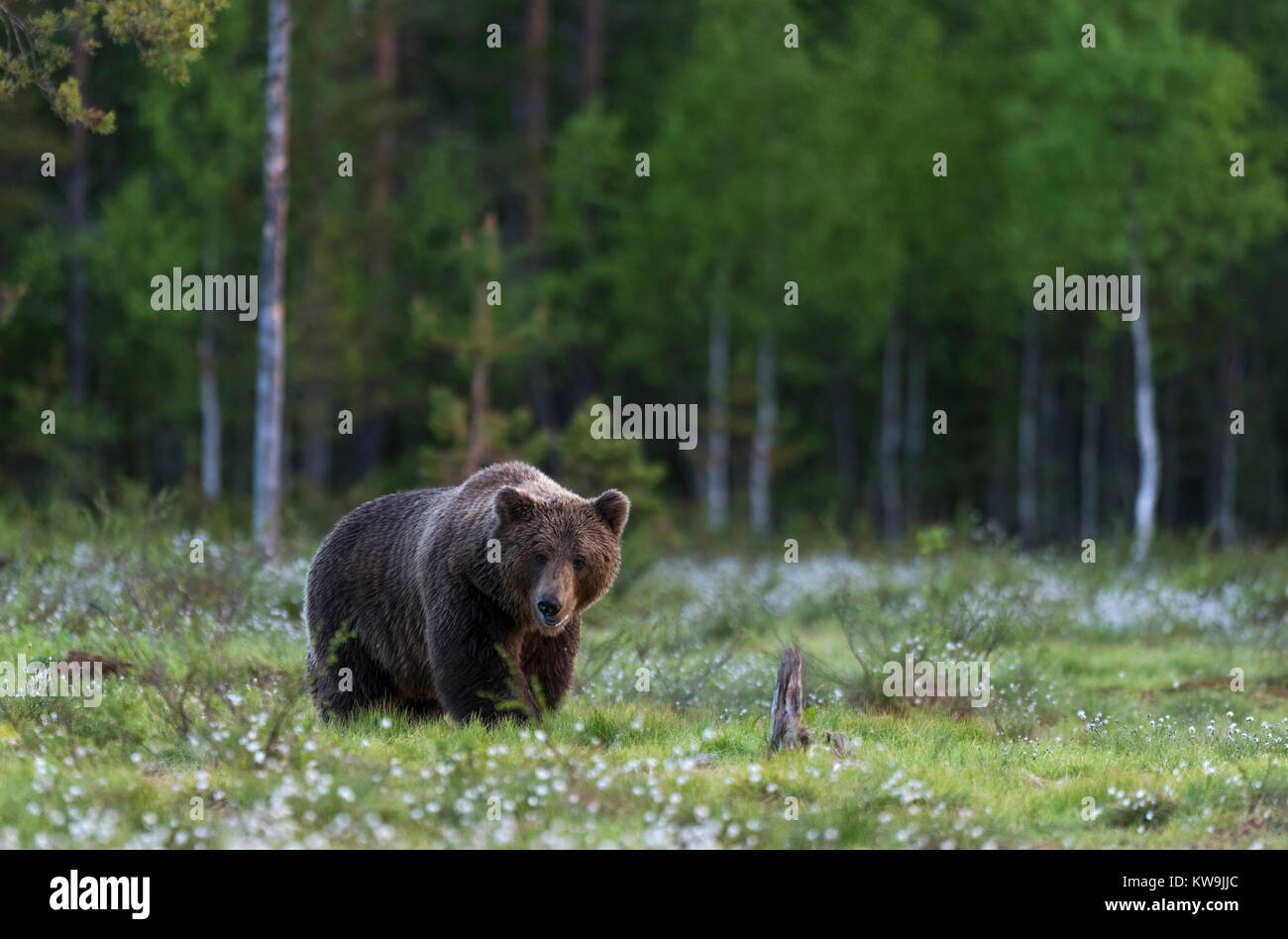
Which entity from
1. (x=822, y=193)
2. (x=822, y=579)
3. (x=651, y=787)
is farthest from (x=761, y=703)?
(x=822, y=193)

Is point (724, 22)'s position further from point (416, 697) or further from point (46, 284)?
point (416, 697)

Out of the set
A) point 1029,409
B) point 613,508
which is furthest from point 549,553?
point 1029,409

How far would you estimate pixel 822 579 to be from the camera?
19.6 metres

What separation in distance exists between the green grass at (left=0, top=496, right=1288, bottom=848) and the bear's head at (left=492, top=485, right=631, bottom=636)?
0.73m

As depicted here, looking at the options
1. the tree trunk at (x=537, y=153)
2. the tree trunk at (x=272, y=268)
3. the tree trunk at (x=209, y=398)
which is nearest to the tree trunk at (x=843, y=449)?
the tree trunk at (x=537, y=153)

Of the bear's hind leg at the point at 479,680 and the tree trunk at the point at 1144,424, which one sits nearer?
the bear's hind leg at the point at 479,680

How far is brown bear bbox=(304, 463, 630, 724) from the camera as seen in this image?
872 centimetres

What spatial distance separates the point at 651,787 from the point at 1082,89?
2540 cm

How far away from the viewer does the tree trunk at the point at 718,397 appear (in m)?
34.2

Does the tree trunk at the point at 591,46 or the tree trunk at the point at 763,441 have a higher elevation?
the tree trunk at the point at 591,46

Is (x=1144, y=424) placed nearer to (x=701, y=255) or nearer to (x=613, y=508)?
(x=701, y=255)

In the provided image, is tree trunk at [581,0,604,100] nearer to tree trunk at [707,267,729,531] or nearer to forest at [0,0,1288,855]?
forest at [0,0,1288,855]

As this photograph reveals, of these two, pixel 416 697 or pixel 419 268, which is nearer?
pixel 416 697

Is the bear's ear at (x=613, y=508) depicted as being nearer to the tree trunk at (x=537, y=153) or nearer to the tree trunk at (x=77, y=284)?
the tree trunk at (x=77, y=284)
